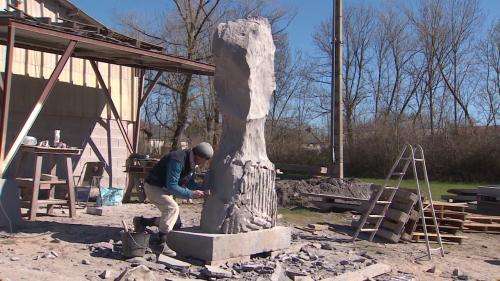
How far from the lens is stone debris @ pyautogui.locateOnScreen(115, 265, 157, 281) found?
5844 millimetres

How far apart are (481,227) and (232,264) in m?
7.85

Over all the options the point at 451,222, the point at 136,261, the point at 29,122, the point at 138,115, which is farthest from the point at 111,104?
the point at 451,222

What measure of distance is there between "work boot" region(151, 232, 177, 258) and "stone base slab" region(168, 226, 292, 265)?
0.15 m

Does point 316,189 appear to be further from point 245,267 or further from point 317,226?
point 245,267

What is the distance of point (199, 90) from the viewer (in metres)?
25.2

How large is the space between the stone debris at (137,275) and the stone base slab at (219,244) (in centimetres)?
111

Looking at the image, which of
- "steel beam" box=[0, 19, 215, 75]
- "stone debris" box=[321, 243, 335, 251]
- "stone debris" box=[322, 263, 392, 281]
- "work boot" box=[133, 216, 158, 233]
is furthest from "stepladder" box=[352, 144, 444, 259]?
"steel beam" box=[0, 19, 215, 75]

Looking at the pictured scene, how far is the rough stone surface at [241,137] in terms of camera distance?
7.58m

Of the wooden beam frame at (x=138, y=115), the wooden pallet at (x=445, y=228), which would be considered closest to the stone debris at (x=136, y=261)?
the wooden pallet at (x=445, y=228)

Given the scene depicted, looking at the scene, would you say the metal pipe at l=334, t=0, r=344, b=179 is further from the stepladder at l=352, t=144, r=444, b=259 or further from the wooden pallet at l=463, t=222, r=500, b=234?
the stepladder at l=352, t=144, r=444, b=259

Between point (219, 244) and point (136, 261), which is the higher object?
point (219, 244)

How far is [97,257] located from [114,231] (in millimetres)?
1767

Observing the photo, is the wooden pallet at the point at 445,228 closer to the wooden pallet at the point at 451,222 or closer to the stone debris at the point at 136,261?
the wooden pallet at the point at 451,222

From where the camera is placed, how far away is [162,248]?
7.32m
